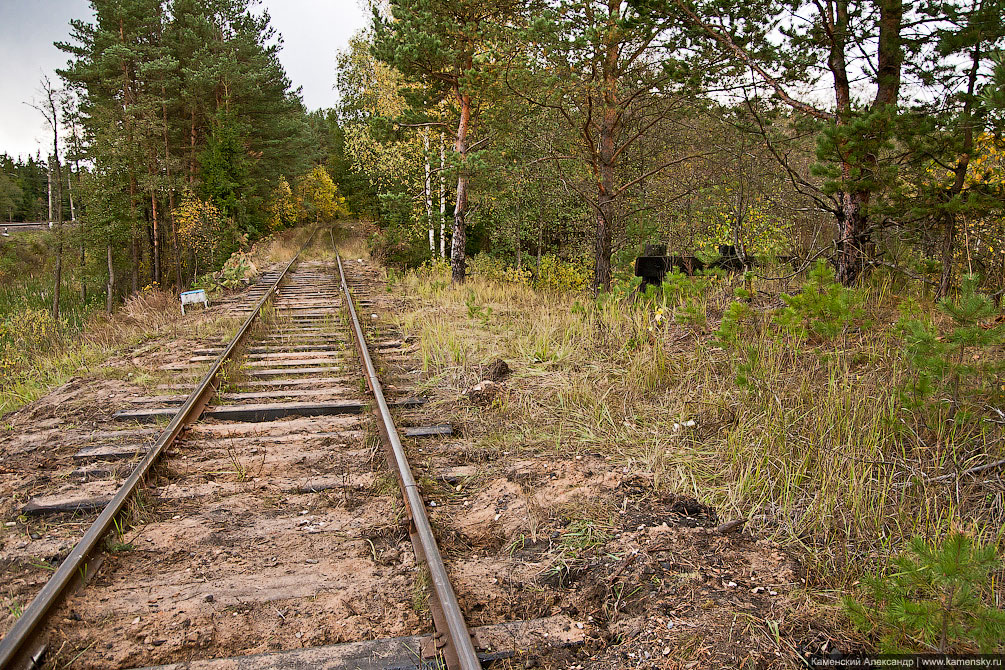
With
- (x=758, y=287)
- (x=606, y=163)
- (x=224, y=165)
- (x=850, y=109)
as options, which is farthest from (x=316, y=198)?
(x=850, y=109)

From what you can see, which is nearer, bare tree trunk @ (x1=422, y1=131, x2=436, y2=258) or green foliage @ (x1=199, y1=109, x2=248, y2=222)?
bare tree trunk @ (x1=422, y1=131, x2=436, y2=258)

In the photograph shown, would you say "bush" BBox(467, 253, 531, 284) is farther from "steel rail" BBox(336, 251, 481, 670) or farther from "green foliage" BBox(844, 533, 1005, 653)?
"green foliage" BBox(844, 533, 1005, 653)

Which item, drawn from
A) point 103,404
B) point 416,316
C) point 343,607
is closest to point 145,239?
point 416,316

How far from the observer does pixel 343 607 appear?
292 cm

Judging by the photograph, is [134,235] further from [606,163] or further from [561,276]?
[606,163]

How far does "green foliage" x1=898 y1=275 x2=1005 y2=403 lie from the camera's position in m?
3.17

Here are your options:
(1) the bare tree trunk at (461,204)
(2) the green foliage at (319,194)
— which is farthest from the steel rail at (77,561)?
(2) the green foliage at (319,194)

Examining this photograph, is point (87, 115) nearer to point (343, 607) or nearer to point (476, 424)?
point (476, 424)

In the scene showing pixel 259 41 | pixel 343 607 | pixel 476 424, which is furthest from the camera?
pixel 259 41

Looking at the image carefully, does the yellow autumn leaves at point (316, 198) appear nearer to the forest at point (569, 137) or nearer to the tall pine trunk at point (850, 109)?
the forest at point (569, 137)

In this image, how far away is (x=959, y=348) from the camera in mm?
3498

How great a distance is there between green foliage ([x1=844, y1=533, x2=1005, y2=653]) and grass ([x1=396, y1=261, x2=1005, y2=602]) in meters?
0.35

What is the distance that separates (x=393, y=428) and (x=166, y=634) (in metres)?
2.34

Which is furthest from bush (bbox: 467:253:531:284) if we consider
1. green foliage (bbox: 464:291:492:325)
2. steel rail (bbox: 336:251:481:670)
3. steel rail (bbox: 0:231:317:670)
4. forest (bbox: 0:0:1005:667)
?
steel rail (bbox: 0:231:317:670)
